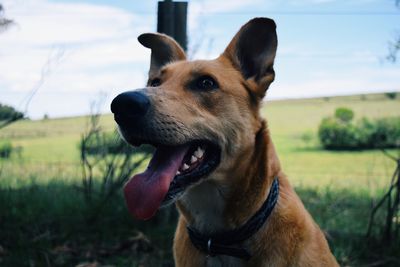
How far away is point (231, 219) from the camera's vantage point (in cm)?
321

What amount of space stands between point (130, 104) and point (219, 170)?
2.46 ft

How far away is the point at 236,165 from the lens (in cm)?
324

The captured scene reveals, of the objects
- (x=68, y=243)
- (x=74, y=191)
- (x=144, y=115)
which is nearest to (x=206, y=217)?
(x=144, y=115)

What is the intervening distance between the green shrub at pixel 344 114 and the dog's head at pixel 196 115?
23.7 ft

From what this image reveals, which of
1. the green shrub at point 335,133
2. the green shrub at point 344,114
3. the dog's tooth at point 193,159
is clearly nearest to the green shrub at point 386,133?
the green shrub at point 335,133

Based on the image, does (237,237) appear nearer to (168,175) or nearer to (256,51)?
(168,175)

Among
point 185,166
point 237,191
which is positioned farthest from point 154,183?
point 237,191

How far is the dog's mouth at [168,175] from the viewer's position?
2900mm

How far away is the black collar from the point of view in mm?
3131

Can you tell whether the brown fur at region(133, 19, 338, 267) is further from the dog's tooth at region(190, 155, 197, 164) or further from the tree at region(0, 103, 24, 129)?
the tree at region(0, 103, 24, 129)

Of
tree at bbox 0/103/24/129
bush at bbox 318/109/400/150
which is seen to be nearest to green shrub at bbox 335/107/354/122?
bush at bbox 318/109/400/150

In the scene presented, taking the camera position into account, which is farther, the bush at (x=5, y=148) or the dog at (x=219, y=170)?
the bush at (x=5, y=148)

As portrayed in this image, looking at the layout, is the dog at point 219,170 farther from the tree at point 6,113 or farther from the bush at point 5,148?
the bush at point 5,148

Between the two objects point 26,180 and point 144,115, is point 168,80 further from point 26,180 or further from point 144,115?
point 26,180
